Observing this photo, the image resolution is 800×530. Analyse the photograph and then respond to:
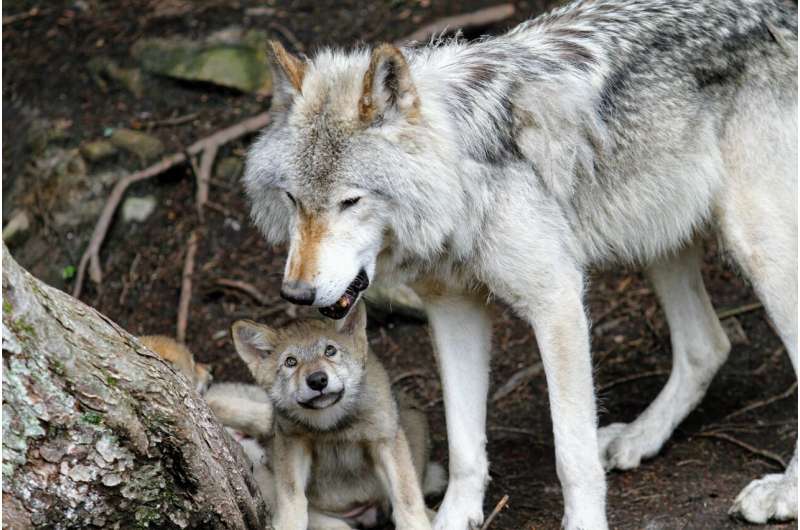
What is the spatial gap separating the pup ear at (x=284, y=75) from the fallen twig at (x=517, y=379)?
3059 mm

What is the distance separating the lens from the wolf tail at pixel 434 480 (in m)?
5.94

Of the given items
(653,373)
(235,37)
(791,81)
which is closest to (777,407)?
(653,373)

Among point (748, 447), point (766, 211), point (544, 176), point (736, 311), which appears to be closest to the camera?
point (544, 176)

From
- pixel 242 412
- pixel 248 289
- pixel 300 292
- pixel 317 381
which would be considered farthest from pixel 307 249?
pixel 248 289

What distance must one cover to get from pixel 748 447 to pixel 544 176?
7.34 ft

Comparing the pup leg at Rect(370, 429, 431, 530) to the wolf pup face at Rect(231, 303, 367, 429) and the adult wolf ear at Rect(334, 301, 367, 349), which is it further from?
the adult wolf ear at Rect(334, 301, 367, 349)

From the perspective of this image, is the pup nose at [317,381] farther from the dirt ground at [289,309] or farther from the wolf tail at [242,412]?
the dirt ground at [289,309]

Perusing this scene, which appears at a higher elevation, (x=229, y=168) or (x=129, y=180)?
(x=129, y=180)

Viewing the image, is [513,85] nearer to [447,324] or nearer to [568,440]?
[447,324]

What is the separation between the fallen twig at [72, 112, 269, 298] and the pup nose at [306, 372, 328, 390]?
4.01 m

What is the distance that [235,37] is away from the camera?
9562 mm

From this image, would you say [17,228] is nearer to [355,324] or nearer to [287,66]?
[355,324]

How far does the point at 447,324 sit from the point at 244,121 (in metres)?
4.14

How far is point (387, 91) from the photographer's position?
462 centimetres
